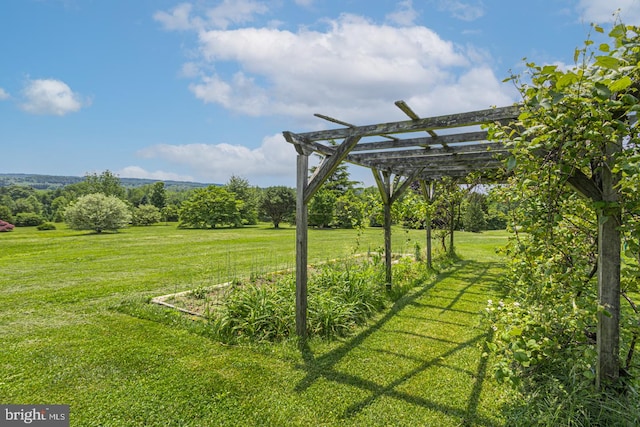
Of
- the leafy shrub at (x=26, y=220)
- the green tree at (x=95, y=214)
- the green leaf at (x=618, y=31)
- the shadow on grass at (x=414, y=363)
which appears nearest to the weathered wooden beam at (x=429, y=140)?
the shadow on grass at (x=414, y=363)

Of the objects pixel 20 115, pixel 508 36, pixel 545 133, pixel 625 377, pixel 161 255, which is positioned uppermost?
pixel 20 115

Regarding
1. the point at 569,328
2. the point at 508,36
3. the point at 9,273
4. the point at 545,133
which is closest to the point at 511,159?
the point at 545,133

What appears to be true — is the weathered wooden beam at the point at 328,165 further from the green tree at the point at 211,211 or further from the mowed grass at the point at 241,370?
the green tree at the point at 211,211

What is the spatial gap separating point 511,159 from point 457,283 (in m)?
5.61

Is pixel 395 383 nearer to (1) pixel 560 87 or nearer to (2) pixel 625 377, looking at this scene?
(2) pixel 625 377

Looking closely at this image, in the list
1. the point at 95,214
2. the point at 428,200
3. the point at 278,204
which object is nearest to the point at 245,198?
the point at 278,204

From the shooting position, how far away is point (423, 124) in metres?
3.08

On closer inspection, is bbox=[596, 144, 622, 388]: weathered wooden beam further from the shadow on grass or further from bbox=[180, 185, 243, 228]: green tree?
bbox=[180, 185, 243, 228]: green tree

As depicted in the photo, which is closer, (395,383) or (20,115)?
(395,383)

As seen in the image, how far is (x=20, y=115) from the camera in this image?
24203 millimetres

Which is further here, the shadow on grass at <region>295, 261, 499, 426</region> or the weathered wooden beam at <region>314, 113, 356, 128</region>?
the weathered wooden beam at <region>314, 113, 356, 128</region>

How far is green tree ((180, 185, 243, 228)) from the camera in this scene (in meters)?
29.4

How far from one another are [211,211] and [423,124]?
28.8m

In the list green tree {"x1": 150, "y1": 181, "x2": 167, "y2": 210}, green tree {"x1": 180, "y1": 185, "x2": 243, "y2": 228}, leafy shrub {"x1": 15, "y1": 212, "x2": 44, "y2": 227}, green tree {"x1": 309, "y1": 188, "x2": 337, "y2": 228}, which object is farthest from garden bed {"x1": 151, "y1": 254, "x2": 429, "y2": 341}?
green tree {"x1": 150, "y1": 181, "x2": 167, "y2": 210}
